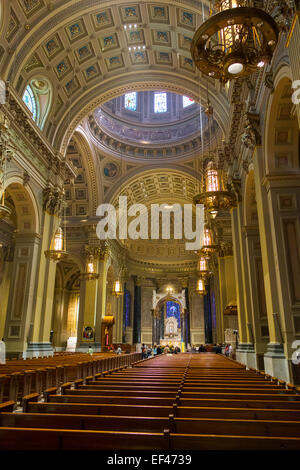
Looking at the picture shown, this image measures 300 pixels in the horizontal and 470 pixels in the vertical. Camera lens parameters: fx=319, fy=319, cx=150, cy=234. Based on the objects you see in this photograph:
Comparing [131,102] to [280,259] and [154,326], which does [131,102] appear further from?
[280,259]

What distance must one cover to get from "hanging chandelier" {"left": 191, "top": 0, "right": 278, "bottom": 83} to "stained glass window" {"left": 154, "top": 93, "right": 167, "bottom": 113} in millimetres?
20871

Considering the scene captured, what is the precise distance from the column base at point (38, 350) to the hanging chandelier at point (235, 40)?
10.3m

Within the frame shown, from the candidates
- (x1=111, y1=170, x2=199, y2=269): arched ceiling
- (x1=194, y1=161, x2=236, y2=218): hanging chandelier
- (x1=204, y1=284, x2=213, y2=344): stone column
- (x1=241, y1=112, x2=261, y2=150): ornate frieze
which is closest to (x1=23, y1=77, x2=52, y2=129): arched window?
(x1=194, y1=161, x2=236, y2=218): hanging chandelier

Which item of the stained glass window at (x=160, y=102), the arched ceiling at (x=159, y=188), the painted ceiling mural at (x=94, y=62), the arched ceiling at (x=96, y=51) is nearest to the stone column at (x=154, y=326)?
the arched ceiling at (x=159, y=188)

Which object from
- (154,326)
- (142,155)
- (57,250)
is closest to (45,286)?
(57,250)

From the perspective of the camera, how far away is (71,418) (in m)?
2.23

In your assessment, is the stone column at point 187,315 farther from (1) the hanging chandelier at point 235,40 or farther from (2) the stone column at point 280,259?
(1) the hanging chandelier at point 235,40

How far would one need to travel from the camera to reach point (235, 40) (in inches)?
168

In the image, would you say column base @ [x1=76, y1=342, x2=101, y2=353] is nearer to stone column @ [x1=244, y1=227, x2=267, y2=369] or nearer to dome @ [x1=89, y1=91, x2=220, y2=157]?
stone column @ [x1=244, y1=227, x2=267, y2=369]

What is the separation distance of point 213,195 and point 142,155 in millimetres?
15251

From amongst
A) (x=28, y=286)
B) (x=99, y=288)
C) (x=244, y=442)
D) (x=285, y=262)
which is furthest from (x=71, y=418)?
(x=99, y=288)

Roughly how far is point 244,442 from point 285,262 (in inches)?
234

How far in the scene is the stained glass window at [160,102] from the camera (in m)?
24.5

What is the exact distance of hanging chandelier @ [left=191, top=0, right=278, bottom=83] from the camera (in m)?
3.86
